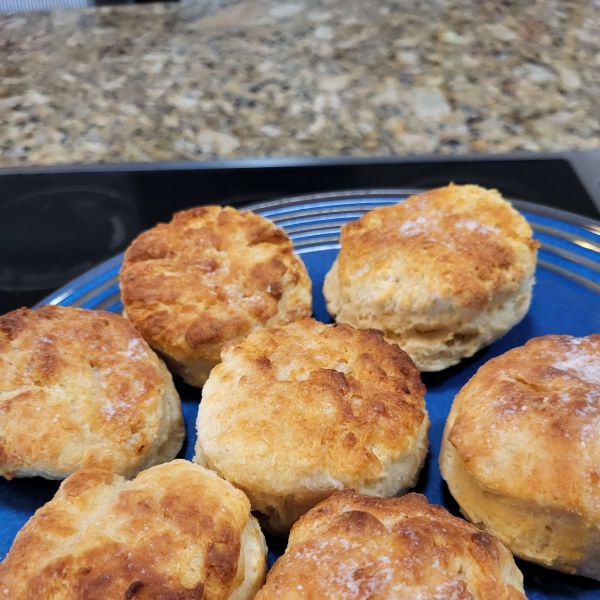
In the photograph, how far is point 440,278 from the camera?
188cm

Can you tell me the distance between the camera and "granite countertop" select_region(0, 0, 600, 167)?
3.68 m

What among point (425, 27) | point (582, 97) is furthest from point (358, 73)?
point (582, 97)

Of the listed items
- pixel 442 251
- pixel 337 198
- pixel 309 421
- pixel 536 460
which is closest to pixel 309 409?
pixel 309 421

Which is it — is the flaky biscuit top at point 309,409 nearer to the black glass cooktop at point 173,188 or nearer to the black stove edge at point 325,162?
the black glass cooktop at point 173,188

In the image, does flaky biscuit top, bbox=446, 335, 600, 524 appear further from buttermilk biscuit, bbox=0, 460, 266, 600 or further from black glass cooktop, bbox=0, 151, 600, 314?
black glass cooktop, bbox=0, 151, 600, 314

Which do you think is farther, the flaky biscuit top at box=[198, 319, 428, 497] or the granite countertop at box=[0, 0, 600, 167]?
the granite countertop at box=[0, 0, 600, 167]

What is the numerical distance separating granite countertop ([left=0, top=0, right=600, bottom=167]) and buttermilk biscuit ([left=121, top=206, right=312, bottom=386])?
5.25ft

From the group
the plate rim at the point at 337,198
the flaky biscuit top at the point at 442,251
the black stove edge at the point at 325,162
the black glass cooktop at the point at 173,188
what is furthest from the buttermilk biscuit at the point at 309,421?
the black stove edge at the point at 325,162

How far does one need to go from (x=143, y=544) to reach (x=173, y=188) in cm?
202

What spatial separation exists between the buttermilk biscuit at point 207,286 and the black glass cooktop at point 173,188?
29.1 inches

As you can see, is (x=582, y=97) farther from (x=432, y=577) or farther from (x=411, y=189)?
(x=432, y=577)

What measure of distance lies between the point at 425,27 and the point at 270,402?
397 cm

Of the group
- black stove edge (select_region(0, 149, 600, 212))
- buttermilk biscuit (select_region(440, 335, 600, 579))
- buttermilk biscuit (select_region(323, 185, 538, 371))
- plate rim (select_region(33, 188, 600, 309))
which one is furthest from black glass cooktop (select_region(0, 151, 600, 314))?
buttermilk biscuit (select_region(440, 335, 600, 579))

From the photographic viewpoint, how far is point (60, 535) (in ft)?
4.42
